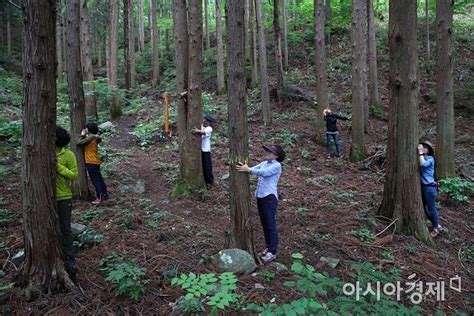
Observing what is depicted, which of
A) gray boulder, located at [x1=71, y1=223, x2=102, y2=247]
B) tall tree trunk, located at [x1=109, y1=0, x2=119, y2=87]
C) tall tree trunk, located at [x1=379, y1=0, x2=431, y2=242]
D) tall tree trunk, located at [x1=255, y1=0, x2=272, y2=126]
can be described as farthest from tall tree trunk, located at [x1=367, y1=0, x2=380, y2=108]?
gray boulder, located at [x1=71, y1=223, x2=102, y2=247]

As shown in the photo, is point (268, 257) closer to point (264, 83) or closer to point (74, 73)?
point (74, 73)

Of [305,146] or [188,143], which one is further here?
[305,146]

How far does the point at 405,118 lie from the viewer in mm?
6793

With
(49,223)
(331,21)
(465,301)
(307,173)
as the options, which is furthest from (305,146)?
(331,21)

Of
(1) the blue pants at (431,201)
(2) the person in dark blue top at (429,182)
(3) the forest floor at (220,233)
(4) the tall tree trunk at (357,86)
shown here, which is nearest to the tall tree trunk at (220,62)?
(4) the tall tree trunk at (357,86)

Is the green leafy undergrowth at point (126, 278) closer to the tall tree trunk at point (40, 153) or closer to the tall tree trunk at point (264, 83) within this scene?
the tall tree trunk at point (40, 153)

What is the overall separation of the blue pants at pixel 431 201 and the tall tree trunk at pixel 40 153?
6093 millimetres

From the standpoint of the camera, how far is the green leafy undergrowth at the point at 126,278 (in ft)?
14.2

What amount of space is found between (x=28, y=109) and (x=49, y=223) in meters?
1.28

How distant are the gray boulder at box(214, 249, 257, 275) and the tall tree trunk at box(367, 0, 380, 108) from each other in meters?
14.4

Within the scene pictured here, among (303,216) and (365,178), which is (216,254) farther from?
(365,178)

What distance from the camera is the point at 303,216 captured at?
748cm

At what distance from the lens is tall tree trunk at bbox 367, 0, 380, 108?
54.8 feet

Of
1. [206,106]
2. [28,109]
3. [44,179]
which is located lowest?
[44,179]
